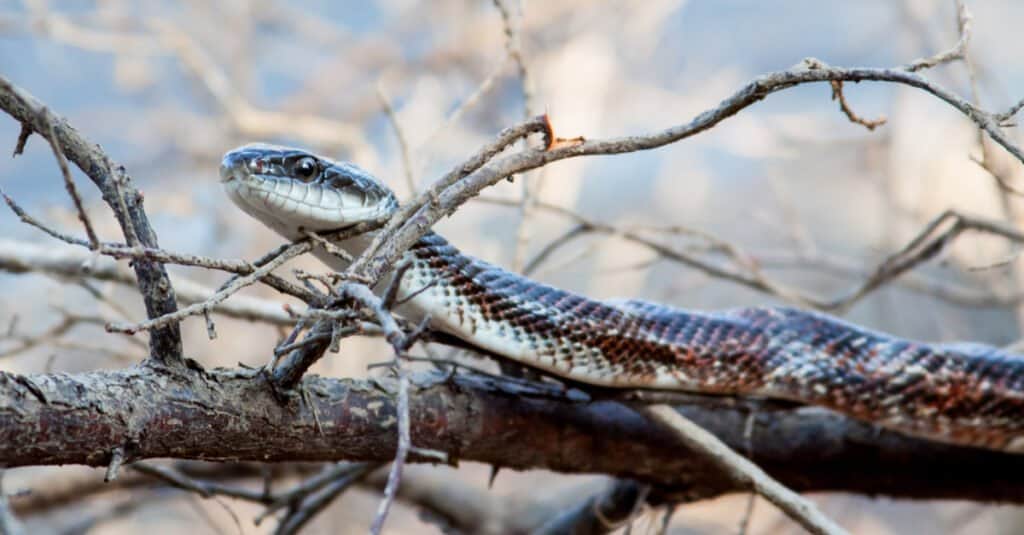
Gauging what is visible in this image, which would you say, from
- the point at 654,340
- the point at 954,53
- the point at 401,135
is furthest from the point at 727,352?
the point at 954,53

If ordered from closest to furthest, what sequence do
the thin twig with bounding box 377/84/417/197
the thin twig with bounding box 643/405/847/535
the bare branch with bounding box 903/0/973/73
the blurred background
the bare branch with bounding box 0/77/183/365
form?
the bare branch with bounding box 0/77/183/365, the bare branch with bounding box 903/0/973/73, the thin twig with bounding box 643/405/847/535, the thin twig with bounding box 377/84/417/197, the blurred background

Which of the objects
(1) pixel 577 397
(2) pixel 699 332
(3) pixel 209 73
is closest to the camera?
(1) pixel 577 397

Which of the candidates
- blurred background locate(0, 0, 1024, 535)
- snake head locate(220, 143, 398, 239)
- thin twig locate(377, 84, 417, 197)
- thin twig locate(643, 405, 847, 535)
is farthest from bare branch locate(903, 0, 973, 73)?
thin twig locate(377, 84, 417, 197)

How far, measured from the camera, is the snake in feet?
9.38

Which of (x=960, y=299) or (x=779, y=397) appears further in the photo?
(x=960, y=299)

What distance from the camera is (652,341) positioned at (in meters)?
3.58

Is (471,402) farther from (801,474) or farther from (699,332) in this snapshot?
(801,474)

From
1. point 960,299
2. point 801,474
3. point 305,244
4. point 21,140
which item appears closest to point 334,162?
point 305,244

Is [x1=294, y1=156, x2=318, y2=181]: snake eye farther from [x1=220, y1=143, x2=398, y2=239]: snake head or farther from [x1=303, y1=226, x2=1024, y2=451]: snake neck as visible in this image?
[x1=303, y1=226, x2=1024, y2=451]: snake neck

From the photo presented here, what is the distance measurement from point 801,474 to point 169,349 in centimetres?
286

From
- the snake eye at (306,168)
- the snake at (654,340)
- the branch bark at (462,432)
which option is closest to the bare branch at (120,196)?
the branch bark at (462,432)

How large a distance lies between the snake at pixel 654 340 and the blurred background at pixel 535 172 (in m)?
0.47

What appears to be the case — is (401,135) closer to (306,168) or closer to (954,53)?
(306,168)

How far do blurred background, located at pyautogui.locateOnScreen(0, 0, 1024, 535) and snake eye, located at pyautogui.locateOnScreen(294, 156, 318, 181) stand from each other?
2.55 ft
